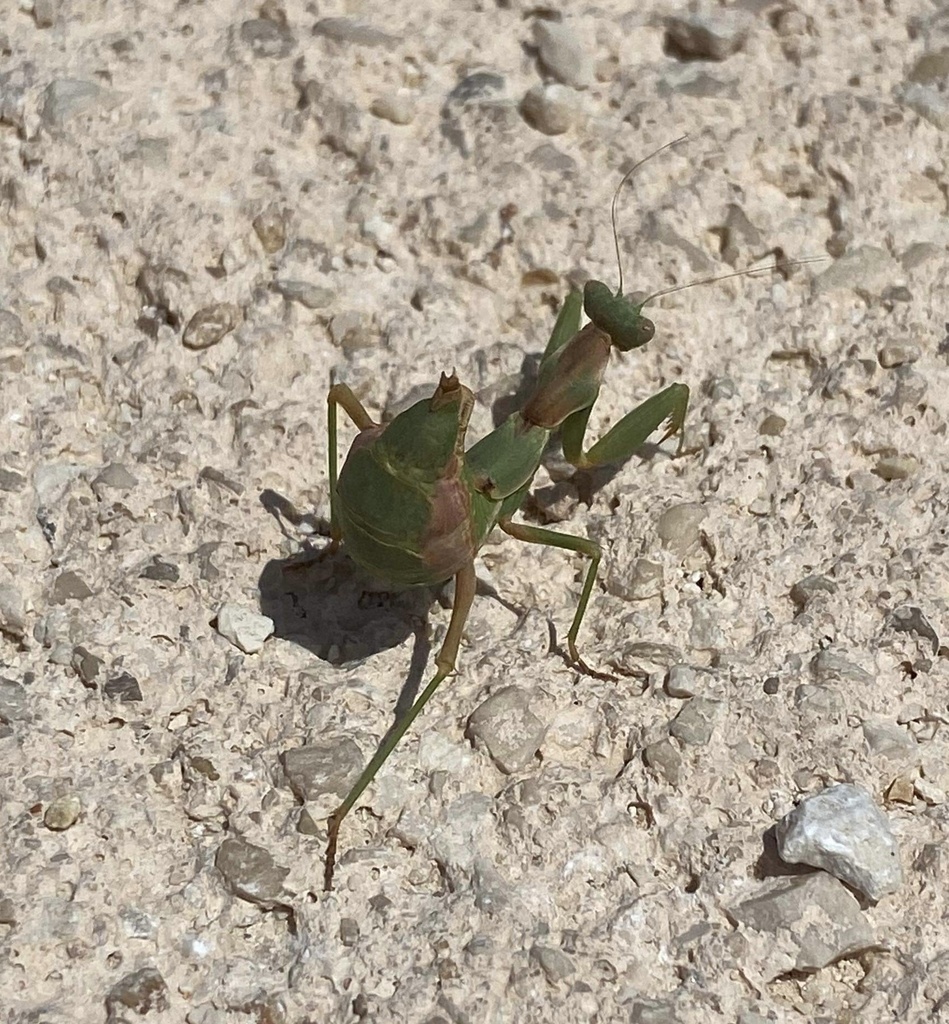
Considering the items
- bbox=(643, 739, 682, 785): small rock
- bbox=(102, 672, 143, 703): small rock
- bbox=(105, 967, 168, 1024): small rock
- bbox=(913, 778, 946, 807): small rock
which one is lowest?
bbox=(105, 967, 168, 1024): small rock

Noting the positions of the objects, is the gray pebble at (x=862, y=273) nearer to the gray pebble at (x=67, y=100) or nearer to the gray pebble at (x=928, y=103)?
the gray pebble at (x=928, y=103)

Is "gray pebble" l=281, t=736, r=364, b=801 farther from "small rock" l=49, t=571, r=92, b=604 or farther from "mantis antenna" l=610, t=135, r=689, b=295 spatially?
"mantis antenna" l=610, t=135, r=689, b=295

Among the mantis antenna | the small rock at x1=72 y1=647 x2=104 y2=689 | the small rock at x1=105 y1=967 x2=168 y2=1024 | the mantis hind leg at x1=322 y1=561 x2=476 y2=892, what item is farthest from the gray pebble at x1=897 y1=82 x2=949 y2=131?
the small rock at x1=105 y1=967 x2=168 y2=1024

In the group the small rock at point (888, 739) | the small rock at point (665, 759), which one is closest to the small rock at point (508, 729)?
the small rock at point (665, 759)

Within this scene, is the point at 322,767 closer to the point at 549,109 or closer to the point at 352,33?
the point at 549,109

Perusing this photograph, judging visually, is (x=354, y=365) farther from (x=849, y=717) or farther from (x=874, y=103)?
(x=874, y=103)

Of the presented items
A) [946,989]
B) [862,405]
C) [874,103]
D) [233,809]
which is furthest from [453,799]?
[874,103]

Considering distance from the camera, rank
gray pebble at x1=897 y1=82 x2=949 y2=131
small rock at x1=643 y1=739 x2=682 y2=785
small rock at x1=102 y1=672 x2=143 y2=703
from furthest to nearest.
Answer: gray pebble at x1=897 y1=82 x2=949 y2=131 → small rock at x1=102 y1=672 x2=143 y2=703 → small rock at x1=643 y1=739 x2=682 y2=785
